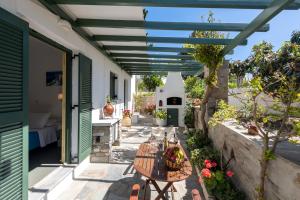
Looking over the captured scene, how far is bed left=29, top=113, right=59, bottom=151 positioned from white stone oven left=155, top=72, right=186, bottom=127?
6908 millimetres

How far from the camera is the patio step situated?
349cm

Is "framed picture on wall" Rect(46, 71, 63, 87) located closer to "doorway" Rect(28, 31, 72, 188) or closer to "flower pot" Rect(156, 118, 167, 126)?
"doorway" Rect(28, 31, 72, 188)

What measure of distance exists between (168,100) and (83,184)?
8.97 meters

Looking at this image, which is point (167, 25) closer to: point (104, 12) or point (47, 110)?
point (104, 12)

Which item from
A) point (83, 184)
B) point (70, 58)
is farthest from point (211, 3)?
point (83, 184)

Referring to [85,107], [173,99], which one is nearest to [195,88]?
[173,99]

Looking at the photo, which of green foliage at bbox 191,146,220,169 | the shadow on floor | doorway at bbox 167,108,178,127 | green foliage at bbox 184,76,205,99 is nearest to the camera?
the shadow on floor

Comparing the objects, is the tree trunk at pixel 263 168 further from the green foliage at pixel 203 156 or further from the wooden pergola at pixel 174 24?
the green foliage at pixel 203 156

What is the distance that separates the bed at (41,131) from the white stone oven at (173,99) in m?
6.91

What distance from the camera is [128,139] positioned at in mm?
8758

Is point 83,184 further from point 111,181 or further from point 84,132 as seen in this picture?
point 84,132

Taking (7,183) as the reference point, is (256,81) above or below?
above

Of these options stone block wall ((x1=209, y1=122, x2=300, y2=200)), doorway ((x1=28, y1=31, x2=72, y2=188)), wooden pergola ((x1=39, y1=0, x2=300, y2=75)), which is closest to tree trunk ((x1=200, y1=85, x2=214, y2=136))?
wooden pergola ((x1=39, y1=0, x2=300, y2=75))

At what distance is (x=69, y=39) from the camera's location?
4.36m
